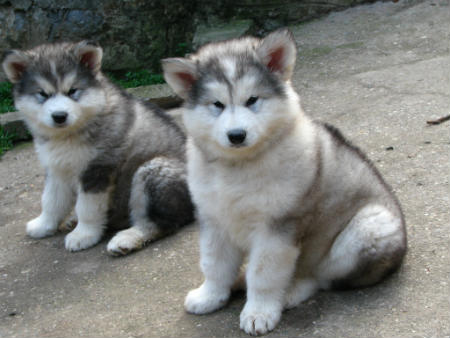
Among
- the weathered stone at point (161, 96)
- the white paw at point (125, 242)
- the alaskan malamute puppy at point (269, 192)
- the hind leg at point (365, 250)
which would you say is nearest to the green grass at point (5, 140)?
the weathered stone at point (161, 96)

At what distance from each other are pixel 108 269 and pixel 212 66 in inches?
80.7

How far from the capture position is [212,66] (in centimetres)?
348

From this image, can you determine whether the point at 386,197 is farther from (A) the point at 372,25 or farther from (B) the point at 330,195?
(A) the point at 372,25

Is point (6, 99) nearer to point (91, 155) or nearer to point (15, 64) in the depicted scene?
point (15, 64)

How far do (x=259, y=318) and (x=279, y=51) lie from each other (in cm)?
157

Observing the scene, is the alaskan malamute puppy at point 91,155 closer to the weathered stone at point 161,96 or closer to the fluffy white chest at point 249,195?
the fluffy white chest at point 249,195

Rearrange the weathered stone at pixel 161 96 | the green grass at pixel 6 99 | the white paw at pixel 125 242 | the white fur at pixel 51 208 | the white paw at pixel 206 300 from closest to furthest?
the white paw at pixel 206 300 → the white paw at pixel 125 242 → the white fur at pixel 51 208 → the weathered stone at pixel 161 96 → the green grass at pixel 6 99

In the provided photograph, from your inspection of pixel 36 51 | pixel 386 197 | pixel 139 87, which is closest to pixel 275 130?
pixel 386 197

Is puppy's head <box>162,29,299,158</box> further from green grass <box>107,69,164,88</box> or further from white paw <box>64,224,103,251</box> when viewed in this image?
green grass <box>107,69,164,88</box>

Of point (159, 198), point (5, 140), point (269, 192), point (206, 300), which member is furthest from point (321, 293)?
point (5, 140)

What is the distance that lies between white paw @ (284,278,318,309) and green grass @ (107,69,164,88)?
601 centimetres

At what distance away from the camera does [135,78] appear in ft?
31.3

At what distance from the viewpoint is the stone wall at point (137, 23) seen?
9.38 meters

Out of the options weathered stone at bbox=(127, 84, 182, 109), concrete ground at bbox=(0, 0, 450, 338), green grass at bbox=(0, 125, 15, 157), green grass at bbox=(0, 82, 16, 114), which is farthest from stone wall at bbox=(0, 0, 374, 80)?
concrete ground at bbox=(0, 0, 450, 338)
